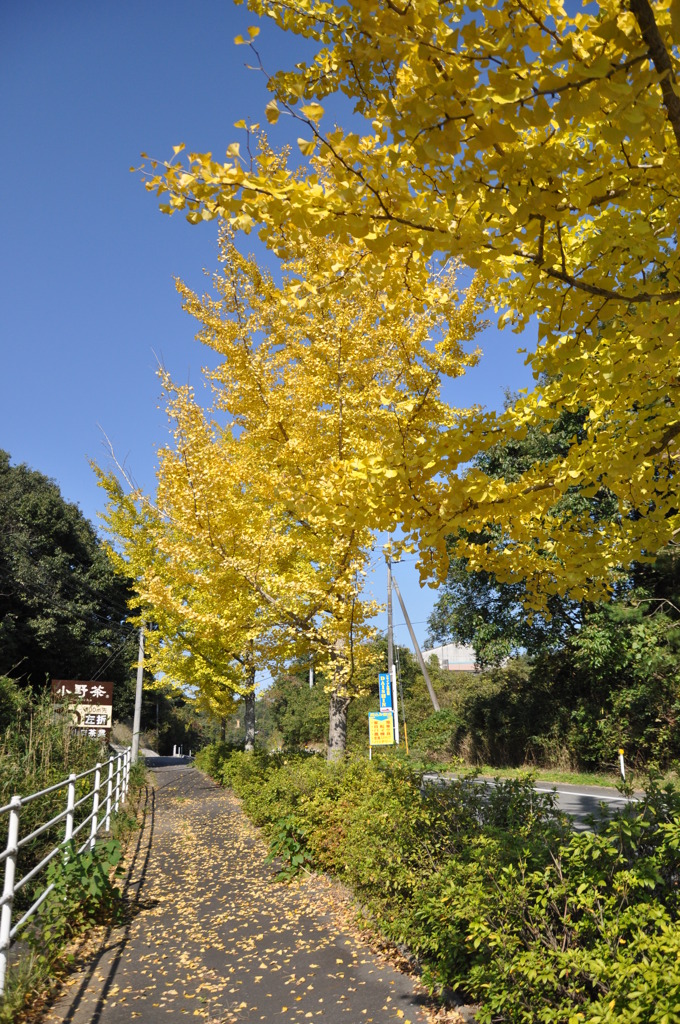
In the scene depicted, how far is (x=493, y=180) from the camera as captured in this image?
2.38 meters

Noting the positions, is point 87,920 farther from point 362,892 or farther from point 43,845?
point 362,892

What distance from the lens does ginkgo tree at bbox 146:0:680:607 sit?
2088 mm

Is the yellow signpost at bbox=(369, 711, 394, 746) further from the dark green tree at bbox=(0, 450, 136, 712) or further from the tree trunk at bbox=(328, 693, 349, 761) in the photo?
the dark green tree at bbox=(0, 450, 136, 712)

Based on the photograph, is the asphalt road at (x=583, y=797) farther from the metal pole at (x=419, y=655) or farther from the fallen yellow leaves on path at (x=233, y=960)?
the metal pole at (x=419, y=655)

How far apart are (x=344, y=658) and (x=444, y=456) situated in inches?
225

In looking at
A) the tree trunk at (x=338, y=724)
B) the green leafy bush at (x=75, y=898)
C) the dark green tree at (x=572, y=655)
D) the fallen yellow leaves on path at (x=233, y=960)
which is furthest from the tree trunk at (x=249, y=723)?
the green leafy bush at (x=75, y=898)

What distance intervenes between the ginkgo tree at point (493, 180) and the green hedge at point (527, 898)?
1.62 m

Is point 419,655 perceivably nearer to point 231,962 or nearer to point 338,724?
point 338,724

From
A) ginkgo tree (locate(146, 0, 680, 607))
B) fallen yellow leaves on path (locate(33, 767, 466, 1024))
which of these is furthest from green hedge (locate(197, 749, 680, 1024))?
ginkgo tree (locate(146, 0, 680, 607))

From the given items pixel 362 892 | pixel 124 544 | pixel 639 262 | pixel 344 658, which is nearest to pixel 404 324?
pixel 344 658

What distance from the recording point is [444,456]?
3.06 meters

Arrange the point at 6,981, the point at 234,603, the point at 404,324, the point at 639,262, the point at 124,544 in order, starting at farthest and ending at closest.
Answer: the point at 124,544 < the point at 234,603 < the point at 404,324 < the point at 6,981 < the point at 639,262

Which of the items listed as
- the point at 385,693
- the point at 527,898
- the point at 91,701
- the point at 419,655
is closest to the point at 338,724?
the point at 91,701

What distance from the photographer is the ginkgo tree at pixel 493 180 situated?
2.09 meters
